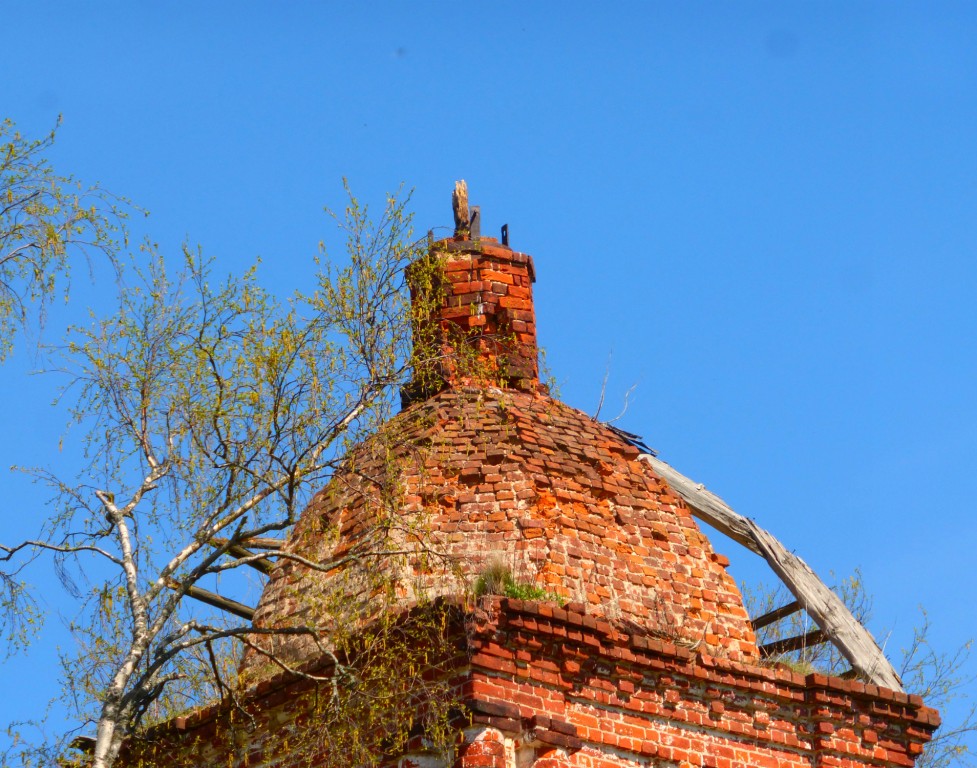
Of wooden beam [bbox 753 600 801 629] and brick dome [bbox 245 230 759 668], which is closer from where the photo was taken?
brick dome [bbox 245 230 759 668]

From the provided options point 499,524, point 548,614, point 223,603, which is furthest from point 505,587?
point 223,603

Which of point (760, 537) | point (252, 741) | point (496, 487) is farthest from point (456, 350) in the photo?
point (252, 741)

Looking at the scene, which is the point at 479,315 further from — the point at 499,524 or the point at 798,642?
the point at 798,642

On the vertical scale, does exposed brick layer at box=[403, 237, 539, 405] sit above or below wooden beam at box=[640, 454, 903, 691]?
above

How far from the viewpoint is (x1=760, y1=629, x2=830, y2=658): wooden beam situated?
12055mm

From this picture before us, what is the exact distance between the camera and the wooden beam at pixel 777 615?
12320 millimetres

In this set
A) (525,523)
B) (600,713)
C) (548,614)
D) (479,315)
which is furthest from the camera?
(479,315)

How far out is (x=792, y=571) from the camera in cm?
1228

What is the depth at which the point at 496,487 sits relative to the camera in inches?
442

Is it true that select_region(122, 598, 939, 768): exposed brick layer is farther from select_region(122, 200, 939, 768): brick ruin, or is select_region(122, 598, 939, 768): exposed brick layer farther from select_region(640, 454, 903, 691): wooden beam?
select_region(640, 454, 903, 691): wooden beam

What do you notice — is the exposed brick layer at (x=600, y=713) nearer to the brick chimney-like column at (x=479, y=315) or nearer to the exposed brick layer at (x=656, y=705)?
the exposed brick layer at (x=656, y=705)

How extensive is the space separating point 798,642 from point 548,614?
3.01 metres

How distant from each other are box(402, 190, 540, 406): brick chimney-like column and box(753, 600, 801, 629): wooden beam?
2.52 meters

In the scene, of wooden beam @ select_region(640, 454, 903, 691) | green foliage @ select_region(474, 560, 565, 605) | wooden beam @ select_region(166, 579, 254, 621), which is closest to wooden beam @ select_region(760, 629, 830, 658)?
wooden beam @ select_region(640, 454, 903, 691)
